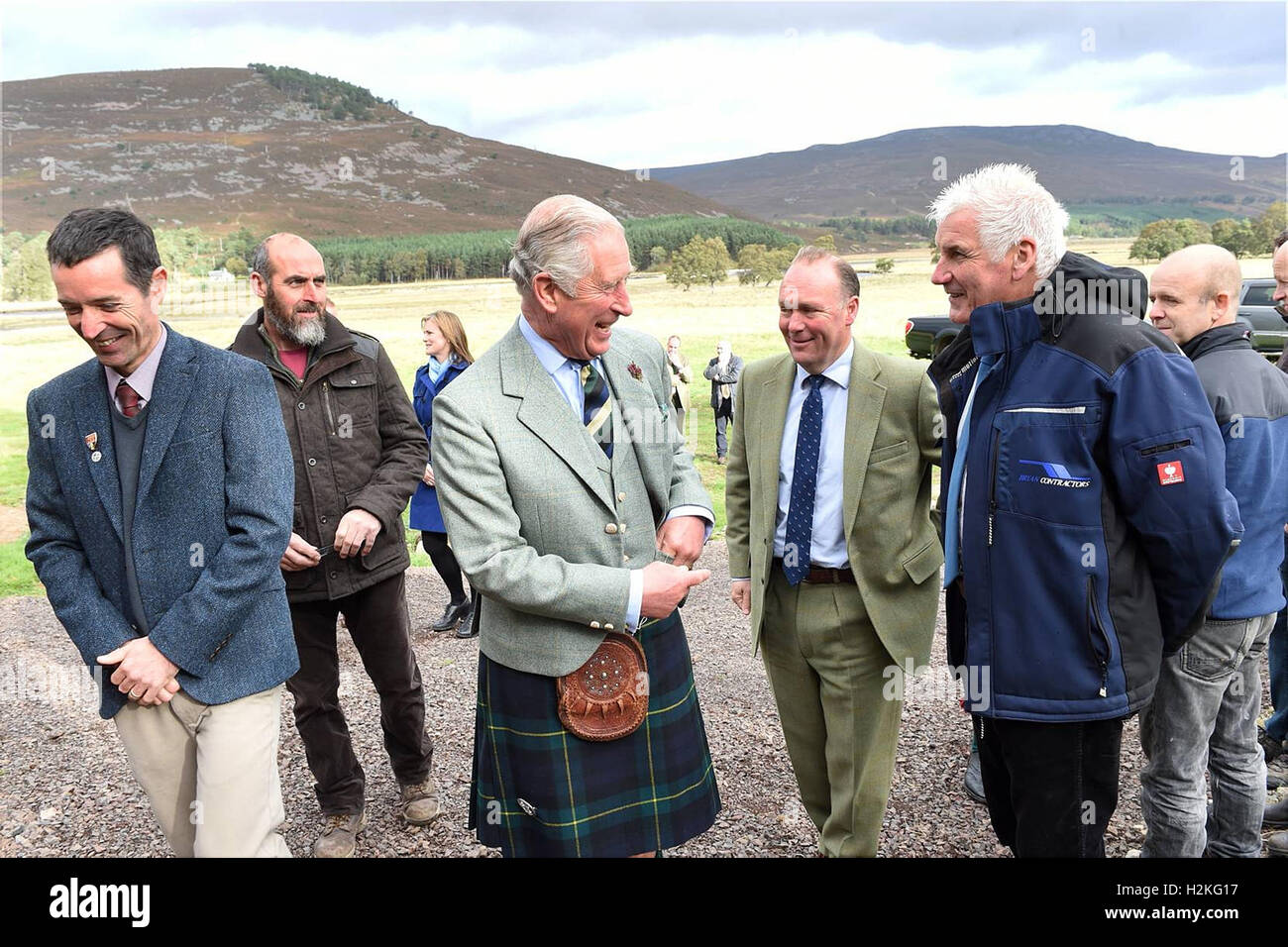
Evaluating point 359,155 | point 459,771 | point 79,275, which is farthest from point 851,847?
point 359,155

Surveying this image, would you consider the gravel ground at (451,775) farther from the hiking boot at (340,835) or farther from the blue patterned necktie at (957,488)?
the blue patterned necktie at (957,488)

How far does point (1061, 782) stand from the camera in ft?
8.44

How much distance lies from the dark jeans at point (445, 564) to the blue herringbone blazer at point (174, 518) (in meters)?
4.69

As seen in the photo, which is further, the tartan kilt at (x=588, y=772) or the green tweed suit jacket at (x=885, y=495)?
the green tweed suit jacket at (x=885, y=495)

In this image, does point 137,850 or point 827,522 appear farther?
point 137,850

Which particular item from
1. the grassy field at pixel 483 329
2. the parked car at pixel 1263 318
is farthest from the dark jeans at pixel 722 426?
the parked car at pixel 1263 318

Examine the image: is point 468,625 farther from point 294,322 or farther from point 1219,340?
point 1219,340

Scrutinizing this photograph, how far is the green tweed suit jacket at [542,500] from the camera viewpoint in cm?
236

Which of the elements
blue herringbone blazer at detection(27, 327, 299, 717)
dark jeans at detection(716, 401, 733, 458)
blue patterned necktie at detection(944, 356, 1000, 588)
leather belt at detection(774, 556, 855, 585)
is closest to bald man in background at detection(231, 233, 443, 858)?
blue herringbone blazer at detection(27, 327, 299, 717)

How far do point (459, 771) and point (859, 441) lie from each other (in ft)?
9.59

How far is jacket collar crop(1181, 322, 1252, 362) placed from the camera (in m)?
3.40

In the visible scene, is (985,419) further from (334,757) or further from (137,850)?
(137,850)

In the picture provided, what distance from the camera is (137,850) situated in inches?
165

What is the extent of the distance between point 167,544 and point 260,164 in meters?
168
